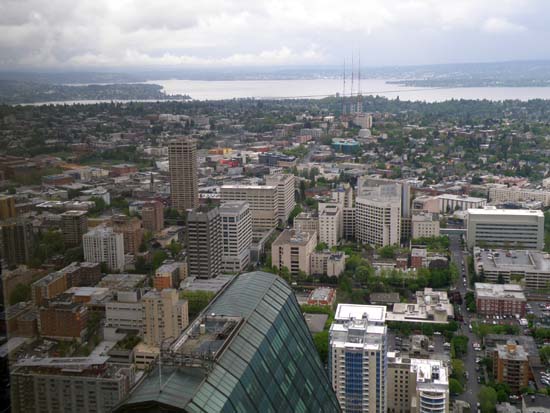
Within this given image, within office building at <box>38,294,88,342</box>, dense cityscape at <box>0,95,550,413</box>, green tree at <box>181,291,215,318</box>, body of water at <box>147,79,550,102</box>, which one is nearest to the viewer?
dense cityscape at <box>0,95,550,413</box>

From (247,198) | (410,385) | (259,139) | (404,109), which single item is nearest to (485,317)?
(410,385)

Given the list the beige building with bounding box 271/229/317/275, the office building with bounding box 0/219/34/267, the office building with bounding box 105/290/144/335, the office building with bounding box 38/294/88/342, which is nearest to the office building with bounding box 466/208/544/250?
the beige building with bounding box 271/229/317/275

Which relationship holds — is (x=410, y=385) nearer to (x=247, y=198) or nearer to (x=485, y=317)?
(x=485, y=317)

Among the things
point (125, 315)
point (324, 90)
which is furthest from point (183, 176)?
point (324, 90)

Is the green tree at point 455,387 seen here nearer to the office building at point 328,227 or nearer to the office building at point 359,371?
the office building at point 359,371

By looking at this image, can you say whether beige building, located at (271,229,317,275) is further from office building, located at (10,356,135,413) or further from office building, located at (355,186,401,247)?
office building, located at (10,356,135,413)

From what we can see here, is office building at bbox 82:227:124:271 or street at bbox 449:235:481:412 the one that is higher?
office building at bbox 82:227:124:271

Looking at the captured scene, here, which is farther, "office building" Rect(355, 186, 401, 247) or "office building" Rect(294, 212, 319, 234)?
"office building" Rect(294, 212, 319, 234)
